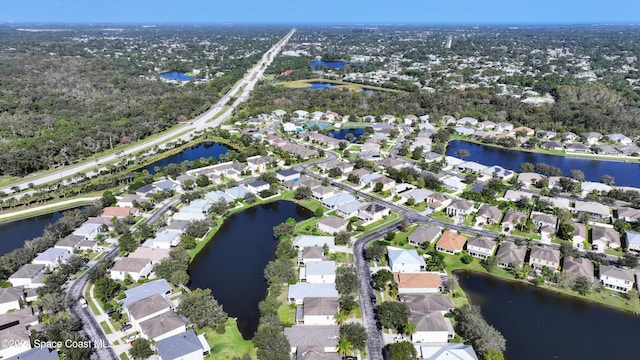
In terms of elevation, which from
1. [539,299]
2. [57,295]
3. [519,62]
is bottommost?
[539,299]

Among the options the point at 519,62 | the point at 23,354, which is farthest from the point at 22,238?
the point at 519,62

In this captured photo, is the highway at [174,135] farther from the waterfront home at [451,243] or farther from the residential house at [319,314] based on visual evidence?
the waterfront home at [451,243]

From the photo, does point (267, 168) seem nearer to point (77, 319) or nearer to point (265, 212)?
point (265, 212)

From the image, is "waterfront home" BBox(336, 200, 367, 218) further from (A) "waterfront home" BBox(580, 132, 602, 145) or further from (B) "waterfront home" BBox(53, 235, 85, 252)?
(A) "waterfront home" BBox(580, 132, 602, 145)

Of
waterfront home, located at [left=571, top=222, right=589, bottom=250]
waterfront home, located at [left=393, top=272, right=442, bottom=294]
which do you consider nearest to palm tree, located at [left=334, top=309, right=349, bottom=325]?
waterfront home, located at [left=393, top=272, right=442, bottom=294]

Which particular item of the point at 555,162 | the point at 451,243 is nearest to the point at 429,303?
the point at 451,243

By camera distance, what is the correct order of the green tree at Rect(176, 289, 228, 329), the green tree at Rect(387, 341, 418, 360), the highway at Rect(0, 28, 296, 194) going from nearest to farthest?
the green tree at Rect(387, 341, 418, 360)
the green tree at Rect(176, 289, 228, 329)
the highway at Rect(0, 28, 296, 194)
